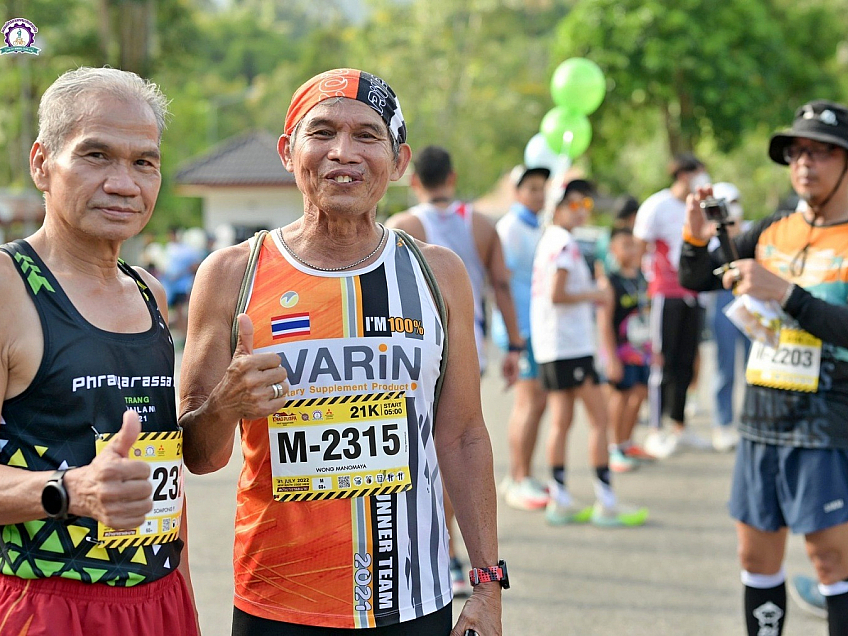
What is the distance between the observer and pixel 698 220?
14.2ft

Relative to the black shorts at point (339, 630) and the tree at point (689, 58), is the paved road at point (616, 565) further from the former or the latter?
the tree at point (689, 58)

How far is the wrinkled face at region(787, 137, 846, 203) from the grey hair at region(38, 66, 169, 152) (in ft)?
8.87

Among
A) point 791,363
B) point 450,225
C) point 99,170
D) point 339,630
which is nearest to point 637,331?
point 450,225

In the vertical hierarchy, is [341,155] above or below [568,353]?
above

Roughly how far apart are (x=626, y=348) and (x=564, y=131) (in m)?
1.93

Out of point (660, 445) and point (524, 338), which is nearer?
point (524, 338)

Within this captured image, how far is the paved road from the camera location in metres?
5.09

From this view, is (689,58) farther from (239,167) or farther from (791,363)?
(239,167)

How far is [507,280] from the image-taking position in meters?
6.70

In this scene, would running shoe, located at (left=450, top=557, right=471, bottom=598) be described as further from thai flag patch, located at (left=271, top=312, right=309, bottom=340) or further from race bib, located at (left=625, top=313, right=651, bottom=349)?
race bib, located at (left=625, top=313, right=651, bottom=349)

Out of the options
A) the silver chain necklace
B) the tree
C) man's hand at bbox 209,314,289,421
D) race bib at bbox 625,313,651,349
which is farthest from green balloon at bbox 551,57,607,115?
the tree

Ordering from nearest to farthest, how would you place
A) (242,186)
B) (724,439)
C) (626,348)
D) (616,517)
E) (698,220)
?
(698,220), (616,517), (626,348), (724,439), (242,186)

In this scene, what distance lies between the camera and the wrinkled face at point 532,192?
752 cm

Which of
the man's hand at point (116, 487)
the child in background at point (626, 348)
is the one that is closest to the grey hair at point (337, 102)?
the man's hand at point (116, 487)
